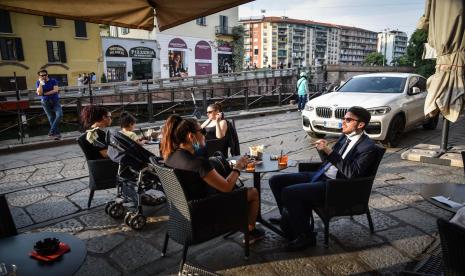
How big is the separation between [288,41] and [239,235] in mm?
111093

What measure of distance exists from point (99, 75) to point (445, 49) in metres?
33.2

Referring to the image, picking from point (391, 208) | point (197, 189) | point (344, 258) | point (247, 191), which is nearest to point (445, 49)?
point (391, 208)

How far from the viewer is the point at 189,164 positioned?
258cm

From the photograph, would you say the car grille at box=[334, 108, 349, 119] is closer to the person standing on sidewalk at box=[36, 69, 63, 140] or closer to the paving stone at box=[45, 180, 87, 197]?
the paving stone at box=[45, 180, 87, 197]

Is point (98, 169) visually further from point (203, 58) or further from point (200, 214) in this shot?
point (203, 58)

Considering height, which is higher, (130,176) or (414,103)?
(414,103)

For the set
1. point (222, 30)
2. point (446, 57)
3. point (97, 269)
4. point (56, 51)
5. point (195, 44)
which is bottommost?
point (97, 269)

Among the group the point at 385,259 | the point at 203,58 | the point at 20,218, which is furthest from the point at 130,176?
the point at 203,58

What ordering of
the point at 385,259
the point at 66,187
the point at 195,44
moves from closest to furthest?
the point at 385,259 → the point at 66,187 → the point at 195,44

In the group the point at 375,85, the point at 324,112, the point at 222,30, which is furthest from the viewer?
the point at 222,30

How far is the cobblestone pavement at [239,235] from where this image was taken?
2.91 meters

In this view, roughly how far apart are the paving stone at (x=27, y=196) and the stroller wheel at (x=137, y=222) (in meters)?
1.82

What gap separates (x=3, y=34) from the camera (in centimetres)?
2758

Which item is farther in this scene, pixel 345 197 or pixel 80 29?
pixel 80 29
